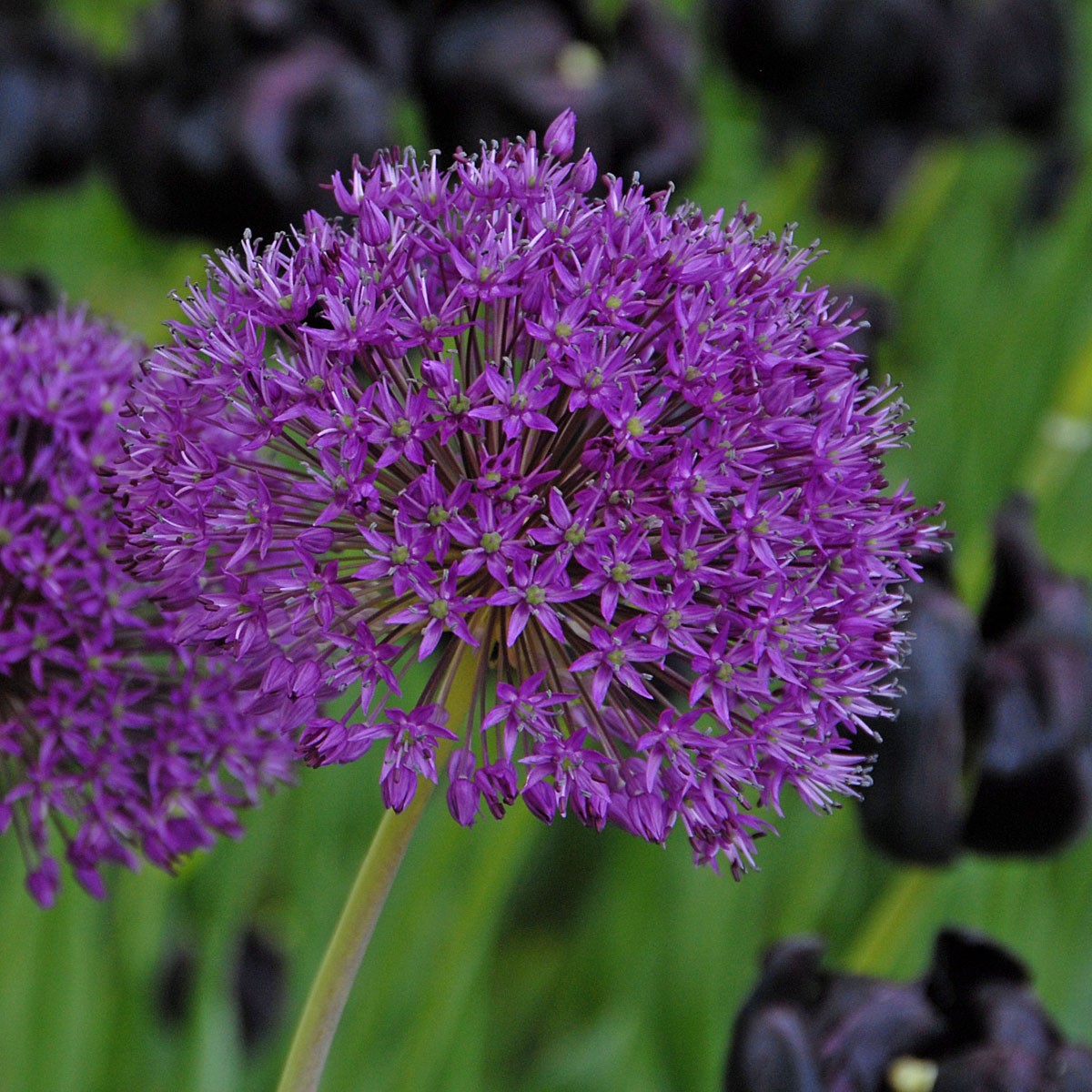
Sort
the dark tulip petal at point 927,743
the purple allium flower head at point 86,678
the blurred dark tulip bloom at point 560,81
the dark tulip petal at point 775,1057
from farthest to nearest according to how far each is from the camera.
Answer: the blurred dark tulip bloom at point 560,81 < the dark tulip petal at point 927,743 < the dark tulip petal at point 775,1057 < the purple allium flower head at point 86,678

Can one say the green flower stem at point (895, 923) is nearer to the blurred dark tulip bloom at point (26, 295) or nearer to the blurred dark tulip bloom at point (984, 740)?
the blurred dark tulip bloom at point (984, 740)

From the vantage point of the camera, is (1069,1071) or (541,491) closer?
(541,491)

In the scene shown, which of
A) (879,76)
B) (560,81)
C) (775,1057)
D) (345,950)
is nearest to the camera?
(345,950)

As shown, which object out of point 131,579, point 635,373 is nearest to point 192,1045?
point 131,579

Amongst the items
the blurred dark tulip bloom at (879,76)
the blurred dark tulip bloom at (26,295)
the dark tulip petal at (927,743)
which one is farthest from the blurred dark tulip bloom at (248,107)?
the dark tulip petal at (927,743)

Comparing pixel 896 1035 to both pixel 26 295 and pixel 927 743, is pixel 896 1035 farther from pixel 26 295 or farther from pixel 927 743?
pixel 26 295

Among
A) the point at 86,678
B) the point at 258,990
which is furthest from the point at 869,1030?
the point at 258,990

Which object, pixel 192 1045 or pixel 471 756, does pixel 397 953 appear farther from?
pixel 471 756
